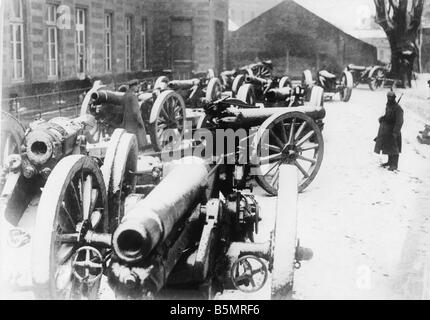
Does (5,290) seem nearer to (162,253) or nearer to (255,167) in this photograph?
(162,253)

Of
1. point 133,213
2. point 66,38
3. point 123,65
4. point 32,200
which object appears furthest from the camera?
point 123,65

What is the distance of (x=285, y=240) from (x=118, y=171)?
206 centimetres

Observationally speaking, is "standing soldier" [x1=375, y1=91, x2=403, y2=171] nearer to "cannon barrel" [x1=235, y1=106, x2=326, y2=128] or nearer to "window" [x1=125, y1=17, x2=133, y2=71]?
"cannon barrel" [x1=235, y1=106, x2=326, y2=128]

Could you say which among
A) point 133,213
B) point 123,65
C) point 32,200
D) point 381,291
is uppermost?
point 123,65

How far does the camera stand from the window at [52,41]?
13.0 m

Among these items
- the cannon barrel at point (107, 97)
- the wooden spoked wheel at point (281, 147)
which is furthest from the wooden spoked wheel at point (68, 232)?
the cannon barrel at point (107, 97)

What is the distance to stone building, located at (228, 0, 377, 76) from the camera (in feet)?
82.7

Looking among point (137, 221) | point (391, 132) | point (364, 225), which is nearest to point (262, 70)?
point (391, 132)

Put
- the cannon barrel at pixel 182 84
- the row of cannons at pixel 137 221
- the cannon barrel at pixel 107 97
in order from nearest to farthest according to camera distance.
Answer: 1. the row of cannons at pixel 137 221
2. the cannon barrel at pixel 107 97
3. the cannon barrel at pixel 182 84

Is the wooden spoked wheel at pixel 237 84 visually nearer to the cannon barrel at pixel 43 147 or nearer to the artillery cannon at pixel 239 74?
the artillery cannon at pixel 239 74

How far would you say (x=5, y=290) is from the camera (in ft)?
12.7

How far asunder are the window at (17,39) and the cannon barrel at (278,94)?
5.68 meters

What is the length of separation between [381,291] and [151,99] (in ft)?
21.9
